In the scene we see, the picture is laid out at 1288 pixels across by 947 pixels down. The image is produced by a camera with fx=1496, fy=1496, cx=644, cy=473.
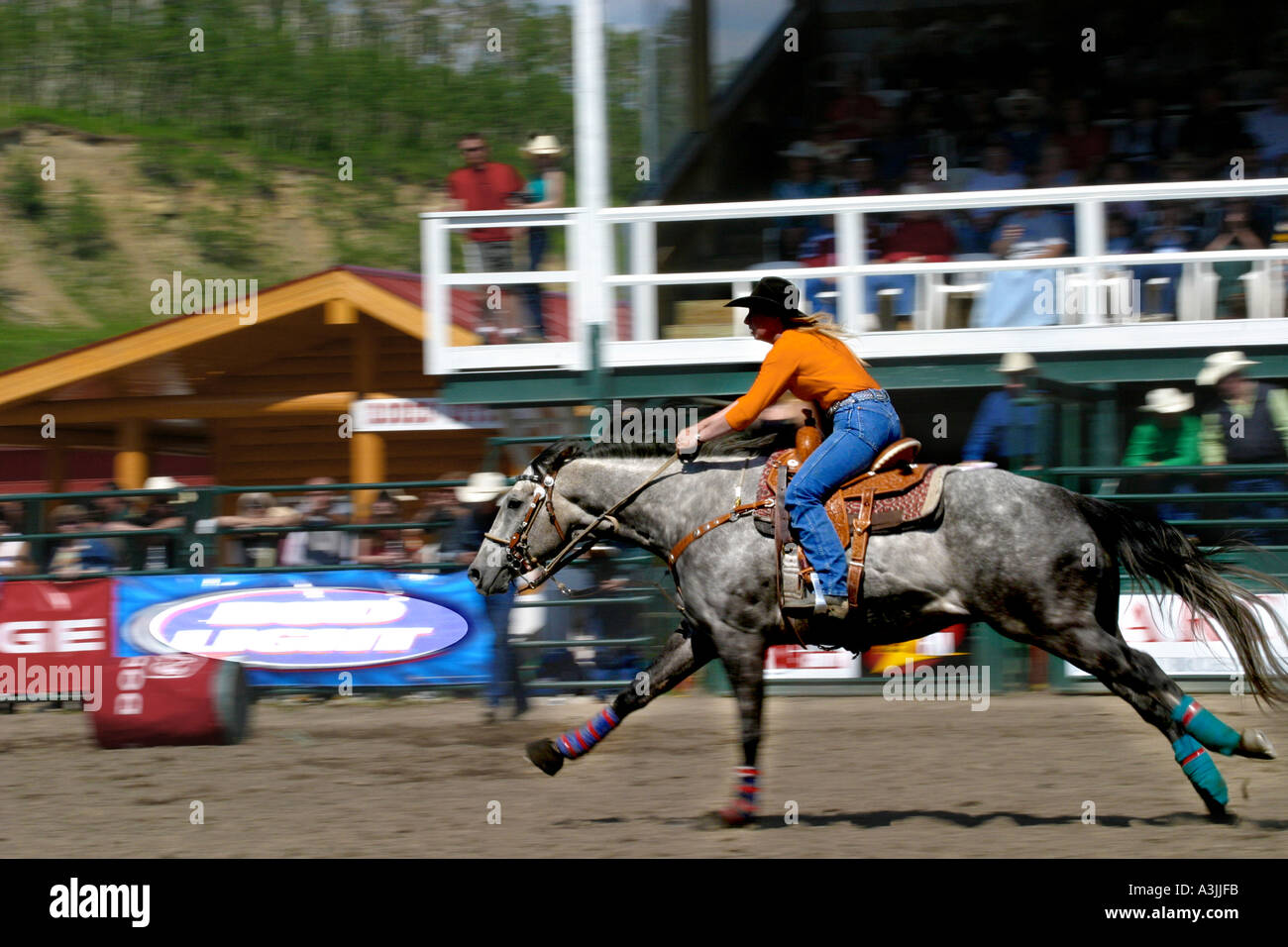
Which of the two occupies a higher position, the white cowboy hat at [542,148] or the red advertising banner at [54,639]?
the white cowboy hat at [542,148]

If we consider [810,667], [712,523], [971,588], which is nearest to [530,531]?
[712,523]

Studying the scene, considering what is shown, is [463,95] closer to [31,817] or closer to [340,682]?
[340,682]

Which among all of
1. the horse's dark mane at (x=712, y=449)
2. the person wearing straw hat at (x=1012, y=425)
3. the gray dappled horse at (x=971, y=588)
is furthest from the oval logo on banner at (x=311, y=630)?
the gray dappled horse at (x=971, y=588)

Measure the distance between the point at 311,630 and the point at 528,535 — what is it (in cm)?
468

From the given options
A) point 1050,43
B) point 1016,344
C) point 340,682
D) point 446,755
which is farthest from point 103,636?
point 1050,43

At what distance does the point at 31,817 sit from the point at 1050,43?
11.0 meters

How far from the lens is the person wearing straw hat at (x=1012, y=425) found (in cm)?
→ 1130

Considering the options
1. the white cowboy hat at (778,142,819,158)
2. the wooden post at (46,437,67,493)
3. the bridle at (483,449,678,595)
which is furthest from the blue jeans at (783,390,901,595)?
the wooden post at (46,437,67,493)

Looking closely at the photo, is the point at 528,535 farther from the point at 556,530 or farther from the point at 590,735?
the point at 590,735

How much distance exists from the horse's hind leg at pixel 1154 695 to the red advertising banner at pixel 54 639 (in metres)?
8.15

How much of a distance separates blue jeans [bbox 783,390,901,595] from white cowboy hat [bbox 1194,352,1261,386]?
512 centimetres

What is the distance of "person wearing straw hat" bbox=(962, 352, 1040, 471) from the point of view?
11.3 m

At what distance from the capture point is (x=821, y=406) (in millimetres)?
7078

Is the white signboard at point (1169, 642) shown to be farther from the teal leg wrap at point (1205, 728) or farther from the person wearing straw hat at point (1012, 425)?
the teal leg wrap at point (1205, 728)
